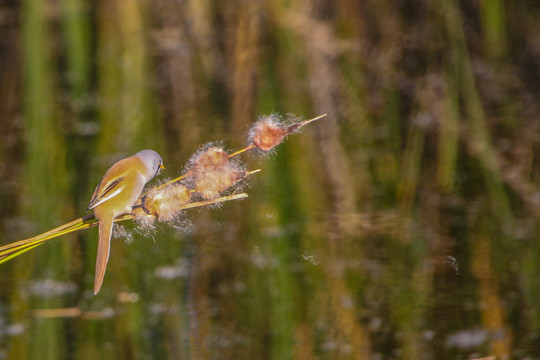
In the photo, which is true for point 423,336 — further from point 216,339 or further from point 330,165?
point 330,165

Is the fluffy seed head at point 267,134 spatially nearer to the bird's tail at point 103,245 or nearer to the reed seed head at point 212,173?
the reed seed head at point 212,173

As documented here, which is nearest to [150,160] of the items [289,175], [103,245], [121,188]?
[121,188]

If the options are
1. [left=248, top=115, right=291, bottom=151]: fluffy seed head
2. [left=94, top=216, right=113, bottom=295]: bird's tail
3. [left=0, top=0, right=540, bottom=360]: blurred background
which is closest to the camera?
[left=94, top=216, right=113, bottom=295]: bird's tail

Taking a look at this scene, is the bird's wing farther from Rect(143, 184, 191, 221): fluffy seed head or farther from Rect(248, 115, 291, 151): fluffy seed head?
Rect(248, 115, 291, 151): fluffy seed head

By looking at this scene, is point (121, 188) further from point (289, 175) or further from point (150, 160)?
point (289, 175)

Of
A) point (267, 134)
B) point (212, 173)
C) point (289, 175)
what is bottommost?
point (212, 173)

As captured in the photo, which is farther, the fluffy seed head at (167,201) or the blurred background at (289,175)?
the blurred background at (289,175)

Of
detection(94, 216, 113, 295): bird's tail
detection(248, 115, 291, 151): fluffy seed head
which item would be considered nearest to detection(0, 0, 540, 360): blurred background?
detection(94, 216, 113, 295): bird's tail

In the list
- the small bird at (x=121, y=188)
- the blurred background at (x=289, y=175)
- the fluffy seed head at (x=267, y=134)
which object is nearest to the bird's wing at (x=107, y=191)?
the small bird at (x=121, y=188)
